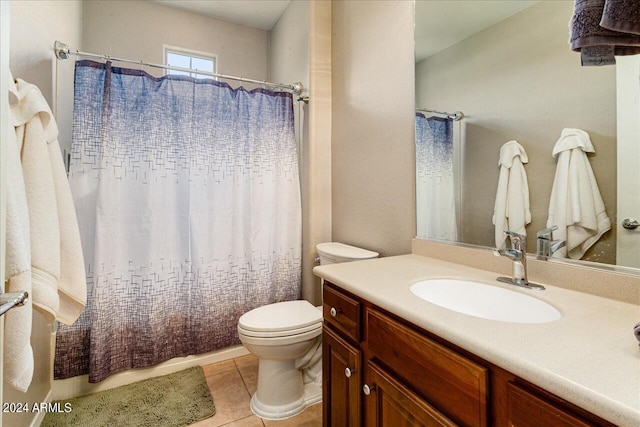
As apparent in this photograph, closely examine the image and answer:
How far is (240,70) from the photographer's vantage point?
278 centimetres

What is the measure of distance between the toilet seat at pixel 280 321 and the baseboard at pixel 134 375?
0.68 metres

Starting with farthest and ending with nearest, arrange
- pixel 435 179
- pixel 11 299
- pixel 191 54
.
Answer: pixel 191 54 → pixel 435 179 → pixel 11 299

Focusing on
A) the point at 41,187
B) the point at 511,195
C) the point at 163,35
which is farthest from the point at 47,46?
the point at 511,195

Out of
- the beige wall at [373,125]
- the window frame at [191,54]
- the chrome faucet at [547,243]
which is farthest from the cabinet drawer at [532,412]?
the window frame at [191,54]

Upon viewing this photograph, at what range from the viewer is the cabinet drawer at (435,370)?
0.58m

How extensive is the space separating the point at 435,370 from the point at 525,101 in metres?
0.95

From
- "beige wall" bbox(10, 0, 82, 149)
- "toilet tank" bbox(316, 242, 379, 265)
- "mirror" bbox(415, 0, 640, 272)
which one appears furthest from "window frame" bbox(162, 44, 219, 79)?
A: "mirror" bbox(415, 0, 640, 272)

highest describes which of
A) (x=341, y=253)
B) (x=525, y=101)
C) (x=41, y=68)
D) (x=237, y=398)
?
(x=41, y=68)

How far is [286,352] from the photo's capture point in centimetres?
149

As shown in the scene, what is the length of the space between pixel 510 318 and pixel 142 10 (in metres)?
3.28

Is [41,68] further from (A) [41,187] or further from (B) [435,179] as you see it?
(B) [435,179]

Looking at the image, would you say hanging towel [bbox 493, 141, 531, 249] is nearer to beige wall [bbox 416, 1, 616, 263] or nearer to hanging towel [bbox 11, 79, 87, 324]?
beige wall [bbox 416, 1, 616, 263]

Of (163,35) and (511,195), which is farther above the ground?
(163,35)

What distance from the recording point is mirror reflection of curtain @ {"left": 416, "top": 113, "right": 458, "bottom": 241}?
50.9 inches
